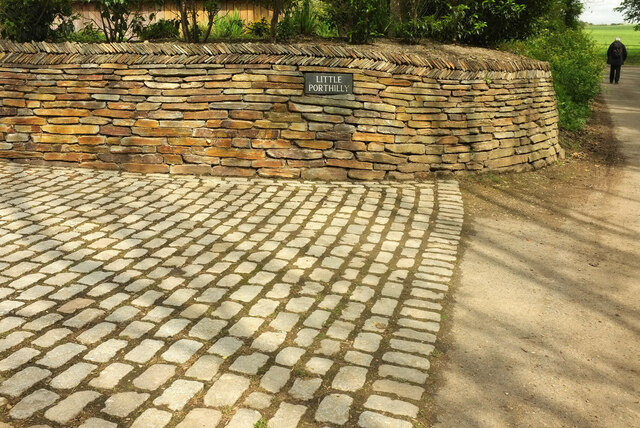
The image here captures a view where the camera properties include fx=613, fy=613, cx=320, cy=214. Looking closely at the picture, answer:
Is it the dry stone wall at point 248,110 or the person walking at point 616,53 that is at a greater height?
the person walking at point 616,53

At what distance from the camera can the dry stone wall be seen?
744 centimetres

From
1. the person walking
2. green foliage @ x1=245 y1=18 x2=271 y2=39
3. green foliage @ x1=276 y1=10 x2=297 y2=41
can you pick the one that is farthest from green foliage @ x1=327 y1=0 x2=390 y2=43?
the person walking

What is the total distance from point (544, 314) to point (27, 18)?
25.2 ft

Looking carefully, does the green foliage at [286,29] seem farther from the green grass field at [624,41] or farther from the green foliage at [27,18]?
the green grass field at [624,41]

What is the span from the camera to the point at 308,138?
747 centimetres

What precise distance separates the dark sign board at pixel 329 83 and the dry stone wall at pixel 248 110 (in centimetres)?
7

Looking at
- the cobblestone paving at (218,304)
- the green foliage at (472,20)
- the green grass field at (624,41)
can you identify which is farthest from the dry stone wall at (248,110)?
the green grass field at (624,41)

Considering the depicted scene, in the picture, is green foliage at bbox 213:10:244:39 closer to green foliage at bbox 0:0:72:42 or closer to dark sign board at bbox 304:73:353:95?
green foliage at bbox 0:0:72:42

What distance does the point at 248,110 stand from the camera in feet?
24.6

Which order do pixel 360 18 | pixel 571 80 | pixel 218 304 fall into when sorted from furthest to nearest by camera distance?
pixel 571 80 < pixel 360 18 < pixel 218 304

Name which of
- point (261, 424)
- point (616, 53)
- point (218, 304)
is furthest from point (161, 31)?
point (616, 53)

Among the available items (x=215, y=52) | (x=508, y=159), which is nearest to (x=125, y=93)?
(x=215, y=52)

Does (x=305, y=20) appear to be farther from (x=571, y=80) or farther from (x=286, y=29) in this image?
(x=571, y=80)

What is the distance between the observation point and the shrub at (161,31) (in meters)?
9.25
